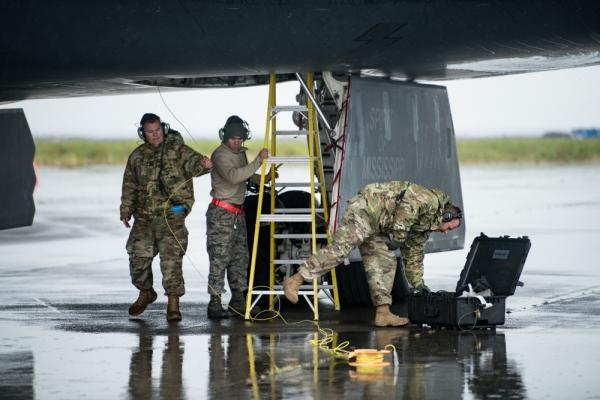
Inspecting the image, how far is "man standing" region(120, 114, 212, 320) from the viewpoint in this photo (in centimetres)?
1308

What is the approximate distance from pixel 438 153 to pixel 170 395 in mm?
7416

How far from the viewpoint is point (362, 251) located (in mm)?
12430

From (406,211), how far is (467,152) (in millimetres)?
61997

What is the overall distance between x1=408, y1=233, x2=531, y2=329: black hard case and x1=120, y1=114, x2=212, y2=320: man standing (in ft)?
8.26

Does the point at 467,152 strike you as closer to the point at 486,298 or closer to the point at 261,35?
the point at 261,35

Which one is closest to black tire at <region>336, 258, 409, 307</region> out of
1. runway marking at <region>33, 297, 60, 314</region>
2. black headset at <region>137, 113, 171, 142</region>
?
black headset at <region>137, 113, 171, 142</region>

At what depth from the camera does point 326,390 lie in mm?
8797

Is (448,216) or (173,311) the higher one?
(448,216)

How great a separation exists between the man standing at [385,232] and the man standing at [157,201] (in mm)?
1663

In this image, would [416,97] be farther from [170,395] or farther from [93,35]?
[170,395]

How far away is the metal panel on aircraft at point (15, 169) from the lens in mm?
15227

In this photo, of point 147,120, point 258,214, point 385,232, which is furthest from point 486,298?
point 147,120

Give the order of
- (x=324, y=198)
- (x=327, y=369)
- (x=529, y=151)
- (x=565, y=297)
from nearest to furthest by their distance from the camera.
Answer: (x=327, y=369)
(x=324, y=198)
(x=565, y=297)
(x=529, y=151)

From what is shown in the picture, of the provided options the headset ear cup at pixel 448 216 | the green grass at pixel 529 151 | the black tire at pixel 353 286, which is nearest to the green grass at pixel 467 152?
the green grass at pixel 529 151
